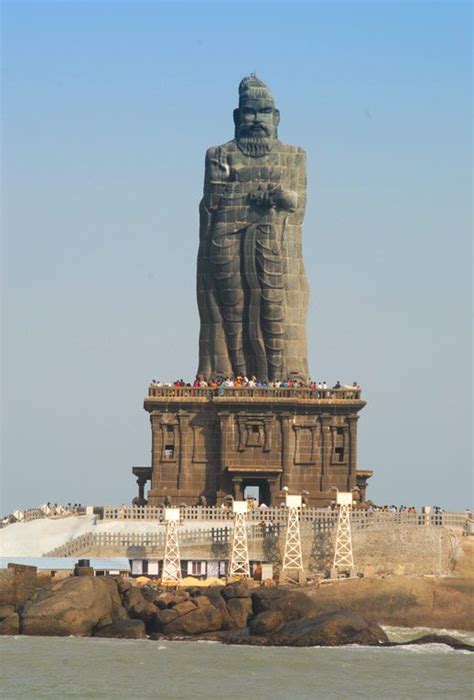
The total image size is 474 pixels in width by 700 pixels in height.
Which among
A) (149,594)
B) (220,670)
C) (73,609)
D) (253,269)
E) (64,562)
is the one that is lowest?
(220,670)

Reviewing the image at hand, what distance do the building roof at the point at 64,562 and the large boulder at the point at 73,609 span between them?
6.67 meters

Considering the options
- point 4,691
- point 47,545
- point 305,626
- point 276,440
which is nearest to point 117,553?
point 47,545

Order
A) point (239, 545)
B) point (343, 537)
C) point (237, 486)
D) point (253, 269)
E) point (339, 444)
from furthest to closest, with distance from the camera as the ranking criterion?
1. point (253, 269)
2. point (339, 444)
3. point (237, 486)
4. point (239, 545)
5. point (343, 537)

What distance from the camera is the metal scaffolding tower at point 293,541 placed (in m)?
92.2

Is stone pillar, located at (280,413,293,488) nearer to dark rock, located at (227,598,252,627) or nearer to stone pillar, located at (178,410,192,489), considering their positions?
stone pillar, located at (178,410,192,489)

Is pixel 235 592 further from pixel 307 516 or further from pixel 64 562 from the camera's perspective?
pixel 307 516

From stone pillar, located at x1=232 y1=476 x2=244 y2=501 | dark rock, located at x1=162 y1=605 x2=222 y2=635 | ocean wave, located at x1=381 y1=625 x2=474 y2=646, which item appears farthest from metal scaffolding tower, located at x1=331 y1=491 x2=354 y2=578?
dark rock, located at x1=162 y1=605 x2=222 y2=635

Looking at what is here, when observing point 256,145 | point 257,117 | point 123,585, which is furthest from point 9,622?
point 257,117

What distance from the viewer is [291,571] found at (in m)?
91.9

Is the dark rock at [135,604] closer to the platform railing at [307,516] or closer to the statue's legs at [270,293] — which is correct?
the platform railing at [307,516]

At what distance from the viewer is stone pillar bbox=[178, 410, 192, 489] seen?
4048 inches

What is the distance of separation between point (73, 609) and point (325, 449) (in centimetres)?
2210

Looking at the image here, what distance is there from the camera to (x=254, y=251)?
106 metres

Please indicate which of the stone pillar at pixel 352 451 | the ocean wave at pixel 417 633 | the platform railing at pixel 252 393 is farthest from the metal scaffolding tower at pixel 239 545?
the stone pillar at pixel 352 451
